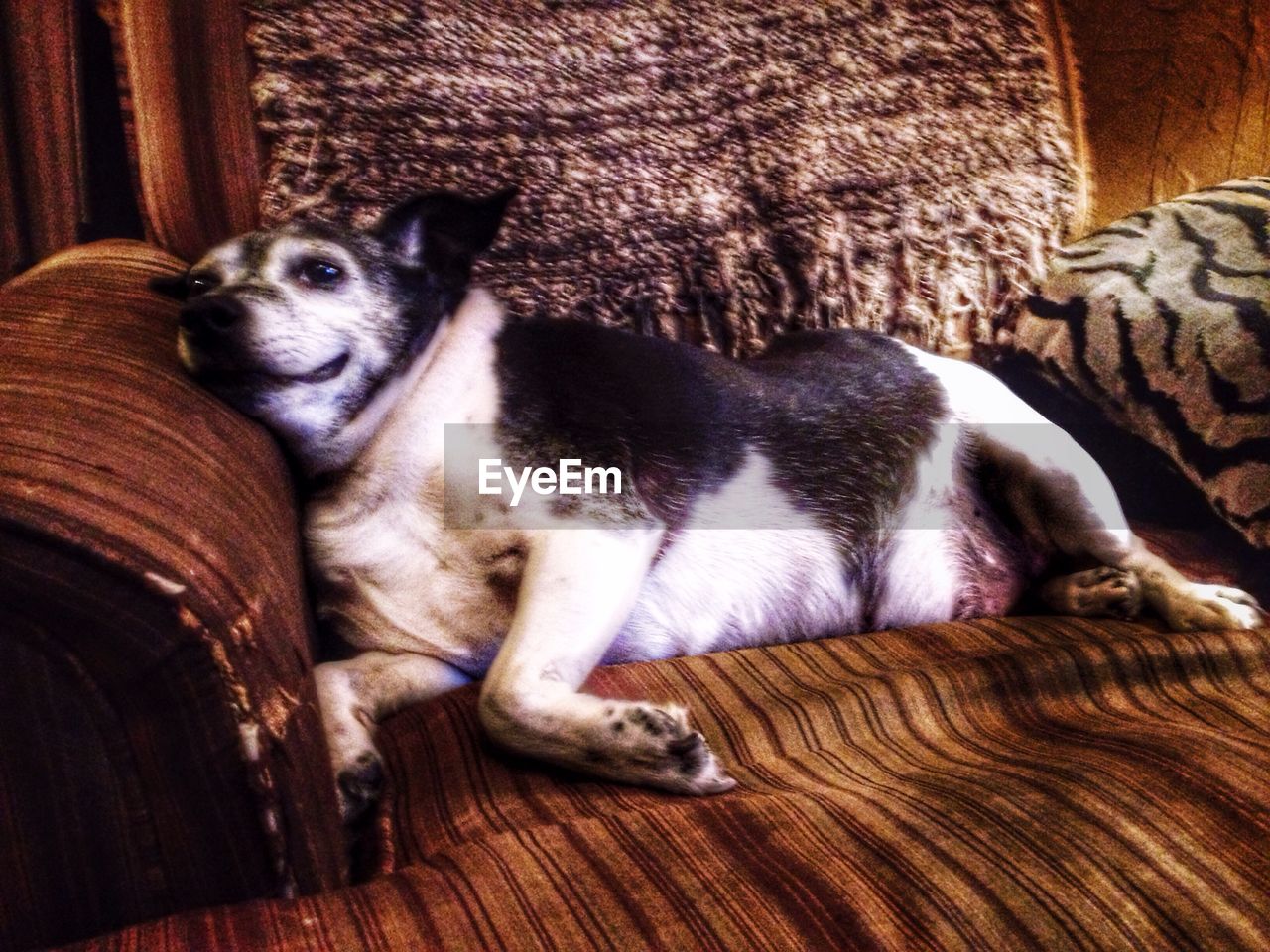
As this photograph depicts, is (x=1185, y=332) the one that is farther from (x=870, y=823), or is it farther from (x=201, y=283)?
(x=201, y=283)

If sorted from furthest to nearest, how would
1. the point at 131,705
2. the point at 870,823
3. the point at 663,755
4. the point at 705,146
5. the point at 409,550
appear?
the point at 705,146, the point at 409,550, the point at 663,755, the point at 870,823, the point at 131,705

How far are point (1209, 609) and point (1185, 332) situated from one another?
0.35 m

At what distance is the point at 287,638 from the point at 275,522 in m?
0.16

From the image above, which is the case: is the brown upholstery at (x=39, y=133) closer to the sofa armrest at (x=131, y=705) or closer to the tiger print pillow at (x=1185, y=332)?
the sofa armrest at (x=131, y=705)

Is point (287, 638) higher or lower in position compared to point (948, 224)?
lower

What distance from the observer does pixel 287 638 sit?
0.67 meters

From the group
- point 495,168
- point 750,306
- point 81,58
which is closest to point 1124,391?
point 750,306

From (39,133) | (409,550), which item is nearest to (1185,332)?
(409,550)

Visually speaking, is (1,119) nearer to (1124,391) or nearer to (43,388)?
(43,388)

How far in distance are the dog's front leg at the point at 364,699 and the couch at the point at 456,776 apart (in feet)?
0.10

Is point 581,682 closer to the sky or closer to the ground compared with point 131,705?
closer to the ground

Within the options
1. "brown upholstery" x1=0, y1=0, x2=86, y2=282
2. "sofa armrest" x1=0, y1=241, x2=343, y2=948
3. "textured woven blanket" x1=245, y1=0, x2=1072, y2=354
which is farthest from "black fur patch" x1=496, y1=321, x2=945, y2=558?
"brown upholstery" x1=0, y1=0, x2=86, y2=282

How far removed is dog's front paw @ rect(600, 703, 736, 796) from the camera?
76 centimetres

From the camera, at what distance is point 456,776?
798mm
